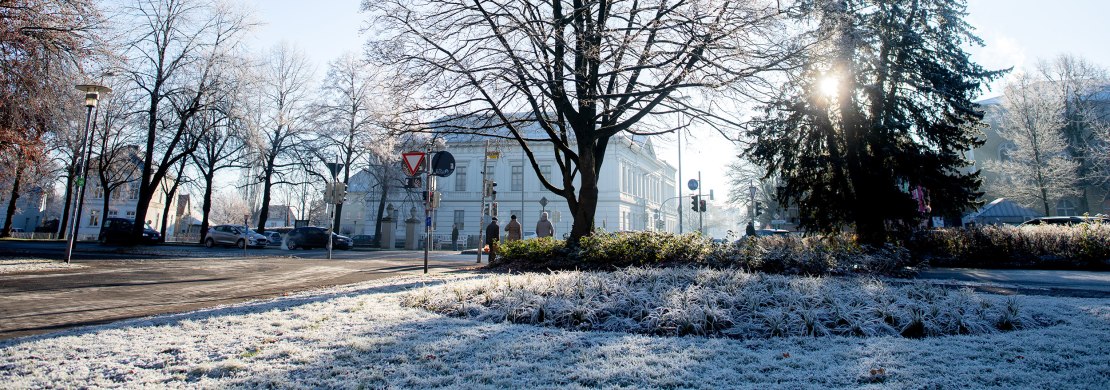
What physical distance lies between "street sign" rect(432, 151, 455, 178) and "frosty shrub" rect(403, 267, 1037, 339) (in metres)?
6.27

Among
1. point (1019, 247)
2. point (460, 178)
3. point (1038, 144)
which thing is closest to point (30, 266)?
point (1019, 247)

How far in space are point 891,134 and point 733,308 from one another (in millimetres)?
13821

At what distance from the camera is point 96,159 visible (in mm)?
33594

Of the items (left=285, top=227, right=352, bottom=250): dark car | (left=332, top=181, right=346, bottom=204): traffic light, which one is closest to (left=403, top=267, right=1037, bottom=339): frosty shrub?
(left=332, top=181, right=346, bottom=204): traffic light

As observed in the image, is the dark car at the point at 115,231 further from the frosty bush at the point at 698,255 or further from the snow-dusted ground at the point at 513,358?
the snow-dusted ground at the point at 513,358

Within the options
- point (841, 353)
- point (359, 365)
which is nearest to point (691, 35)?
point (841, 353)

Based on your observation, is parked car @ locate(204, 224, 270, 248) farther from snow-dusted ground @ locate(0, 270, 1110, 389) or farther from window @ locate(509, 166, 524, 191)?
snow-dusted ground @ locate(0, 270, 1110, 389)

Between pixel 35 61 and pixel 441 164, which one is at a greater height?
pixel 35 61

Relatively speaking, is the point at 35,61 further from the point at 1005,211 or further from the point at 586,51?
the point at 1005,211

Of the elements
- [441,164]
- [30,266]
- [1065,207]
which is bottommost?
[30,266]

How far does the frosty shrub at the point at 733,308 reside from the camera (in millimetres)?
4289

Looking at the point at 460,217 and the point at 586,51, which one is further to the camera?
the point at 460,217

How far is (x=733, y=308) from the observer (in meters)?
4.73

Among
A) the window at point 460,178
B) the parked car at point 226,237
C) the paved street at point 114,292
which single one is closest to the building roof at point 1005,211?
the paved street at point 114,292
